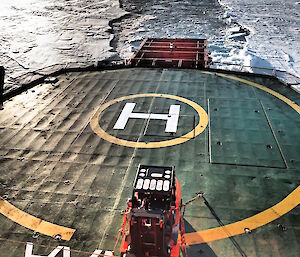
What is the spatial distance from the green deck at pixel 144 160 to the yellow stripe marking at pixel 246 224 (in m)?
0.21

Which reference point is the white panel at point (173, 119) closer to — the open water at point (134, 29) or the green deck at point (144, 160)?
the green deck at point (144, 160)

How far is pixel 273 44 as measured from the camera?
45094 mm

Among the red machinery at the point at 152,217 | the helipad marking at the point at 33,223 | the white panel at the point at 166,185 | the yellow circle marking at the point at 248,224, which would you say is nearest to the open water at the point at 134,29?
the helipad marking at the point at 33,223

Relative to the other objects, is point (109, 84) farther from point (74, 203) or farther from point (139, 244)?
point (139, 244)

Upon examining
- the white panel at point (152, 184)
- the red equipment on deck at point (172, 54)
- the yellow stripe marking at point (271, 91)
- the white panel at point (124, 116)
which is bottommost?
the red equipment on deck at point (172, 54)

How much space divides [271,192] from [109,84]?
48.3 ft

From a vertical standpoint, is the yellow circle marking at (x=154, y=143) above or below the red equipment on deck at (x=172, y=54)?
above

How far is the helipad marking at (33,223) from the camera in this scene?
1196cm

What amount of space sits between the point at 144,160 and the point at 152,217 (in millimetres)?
7566

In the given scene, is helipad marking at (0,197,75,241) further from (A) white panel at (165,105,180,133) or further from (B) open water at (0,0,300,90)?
(B) open water at (0,0,300,90)

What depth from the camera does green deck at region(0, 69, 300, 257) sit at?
1191 centimetres

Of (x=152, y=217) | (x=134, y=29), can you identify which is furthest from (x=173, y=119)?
(x=134, y=29)

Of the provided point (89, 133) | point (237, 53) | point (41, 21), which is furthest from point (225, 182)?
point (41, 21)

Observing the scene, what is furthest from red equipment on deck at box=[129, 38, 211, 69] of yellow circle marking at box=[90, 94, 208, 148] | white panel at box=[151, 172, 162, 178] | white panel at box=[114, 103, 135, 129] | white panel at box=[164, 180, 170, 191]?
white panel at box=[164, 180, 170, 191]
